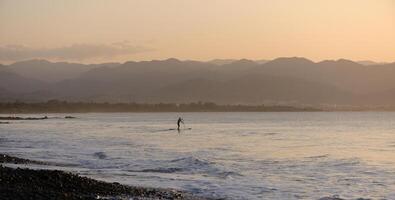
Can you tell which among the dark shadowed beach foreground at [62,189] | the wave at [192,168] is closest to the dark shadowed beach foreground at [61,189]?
the dark shadowed beach foreground at [62,189]

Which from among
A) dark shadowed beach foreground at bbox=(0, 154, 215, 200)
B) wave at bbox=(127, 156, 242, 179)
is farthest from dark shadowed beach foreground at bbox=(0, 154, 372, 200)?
wave at bbox=(127, 156, 242, 179)

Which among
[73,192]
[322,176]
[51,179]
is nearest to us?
[73,192]

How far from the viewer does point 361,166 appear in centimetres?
3562

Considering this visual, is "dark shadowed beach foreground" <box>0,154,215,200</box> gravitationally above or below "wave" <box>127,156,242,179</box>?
above

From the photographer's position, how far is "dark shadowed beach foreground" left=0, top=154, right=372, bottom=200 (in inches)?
711

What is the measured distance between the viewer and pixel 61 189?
19906 millimetres

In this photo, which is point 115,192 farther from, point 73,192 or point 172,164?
point 172,164

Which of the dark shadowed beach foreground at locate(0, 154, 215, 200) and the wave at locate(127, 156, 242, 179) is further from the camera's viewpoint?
the wave at locate(127, 156, 242, 179)

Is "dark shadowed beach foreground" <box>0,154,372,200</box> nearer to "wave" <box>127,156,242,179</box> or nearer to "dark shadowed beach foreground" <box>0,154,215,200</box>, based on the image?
"dark shadowed beach foreground" <box>0,154,215,200</box>

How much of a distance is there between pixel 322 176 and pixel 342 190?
5004 millimetres

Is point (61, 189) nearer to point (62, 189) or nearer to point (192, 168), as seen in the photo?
point (62, 189)

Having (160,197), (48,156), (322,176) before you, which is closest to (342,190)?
(322,176)

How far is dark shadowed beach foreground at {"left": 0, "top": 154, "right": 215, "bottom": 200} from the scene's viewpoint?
18062 millimetres

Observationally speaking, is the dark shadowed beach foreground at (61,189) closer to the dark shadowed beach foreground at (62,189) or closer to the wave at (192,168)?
the dark shadowed beach foreground at (62,189)
